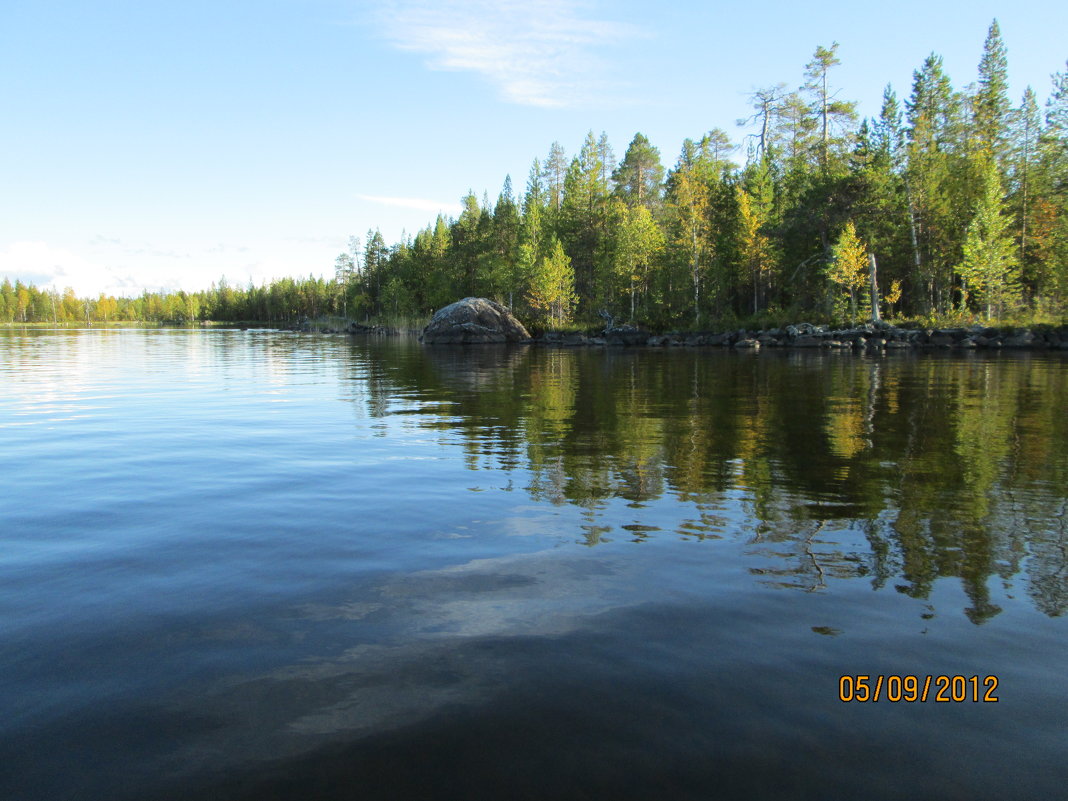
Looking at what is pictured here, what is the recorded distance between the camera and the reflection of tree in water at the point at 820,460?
655 centimetres

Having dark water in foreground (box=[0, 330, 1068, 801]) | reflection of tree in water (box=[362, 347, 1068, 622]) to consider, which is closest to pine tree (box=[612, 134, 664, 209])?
reflection of tree in water (box=[362, 347, 1068, 622])

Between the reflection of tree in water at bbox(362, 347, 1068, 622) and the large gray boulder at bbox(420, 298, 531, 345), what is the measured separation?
46.7 m

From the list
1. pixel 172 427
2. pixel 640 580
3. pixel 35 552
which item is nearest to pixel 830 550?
pixel 640 580

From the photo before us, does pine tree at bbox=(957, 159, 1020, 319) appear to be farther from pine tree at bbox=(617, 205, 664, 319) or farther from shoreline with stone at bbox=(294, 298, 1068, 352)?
pine tree at bbox=(617, 205, 664, 319)

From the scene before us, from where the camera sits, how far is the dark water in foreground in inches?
135

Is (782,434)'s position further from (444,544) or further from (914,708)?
(914,708)

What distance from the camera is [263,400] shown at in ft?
68.3

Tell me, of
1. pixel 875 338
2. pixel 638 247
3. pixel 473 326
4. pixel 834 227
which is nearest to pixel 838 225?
pixel 834 227

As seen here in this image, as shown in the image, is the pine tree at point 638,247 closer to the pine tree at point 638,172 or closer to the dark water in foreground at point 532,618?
the pine tree at point 638,172

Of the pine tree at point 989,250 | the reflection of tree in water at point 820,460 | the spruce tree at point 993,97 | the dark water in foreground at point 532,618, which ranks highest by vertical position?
the spruce tree at point 993,97

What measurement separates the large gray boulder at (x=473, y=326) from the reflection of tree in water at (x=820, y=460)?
46.7 m

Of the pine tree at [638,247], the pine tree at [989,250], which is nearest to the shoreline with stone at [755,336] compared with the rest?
the pine tree at [989,250]

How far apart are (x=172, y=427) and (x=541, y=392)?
1152cm

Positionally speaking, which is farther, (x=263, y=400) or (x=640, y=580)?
(x=263, y=400)
